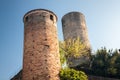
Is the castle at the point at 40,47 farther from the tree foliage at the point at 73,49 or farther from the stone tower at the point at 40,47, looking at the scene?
the tree foliage at the point at 73,49

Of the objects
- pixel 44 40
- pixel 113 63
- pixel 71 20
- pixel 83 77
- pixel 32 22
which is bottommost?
pixel 83 77

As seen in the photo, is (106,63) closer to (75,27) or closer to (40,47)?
(75,27)

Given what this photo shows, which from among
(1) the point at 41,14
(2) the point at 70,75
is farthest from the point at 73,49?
(2) the point at 70,75

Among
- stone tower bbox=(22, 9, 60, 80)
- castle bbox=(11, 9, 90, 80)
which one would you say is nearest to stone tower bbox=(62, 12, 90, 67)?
castle bbox=(11, 9, 90, 80)

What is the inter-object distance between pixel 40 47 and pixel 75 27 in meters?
13.1

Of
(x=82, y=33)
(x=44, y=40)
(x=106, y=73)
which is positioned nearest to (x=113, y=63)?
(x=106, y=73)

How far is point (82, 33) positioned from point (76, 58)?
3.87 meters

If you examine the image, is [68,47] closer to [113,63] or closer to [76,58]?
[76,58]

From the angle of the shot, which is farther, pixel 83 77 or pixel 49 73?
pixel 83 77

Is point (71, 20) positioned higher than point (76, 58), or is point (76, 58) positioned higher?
point (71, 20)

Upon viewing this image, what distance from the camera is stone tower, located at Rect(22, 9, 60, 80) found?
16109 millimetres

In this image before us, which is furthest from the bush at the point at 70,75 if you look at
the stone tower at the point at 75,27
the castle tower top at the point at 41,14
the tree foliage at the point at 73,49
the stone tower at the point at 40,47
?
the stone tower at the point at 75,27

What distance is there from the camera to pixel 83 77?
17.1 metres

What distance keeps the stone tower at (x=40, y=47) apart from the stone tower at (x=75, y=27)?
10.0 meters
